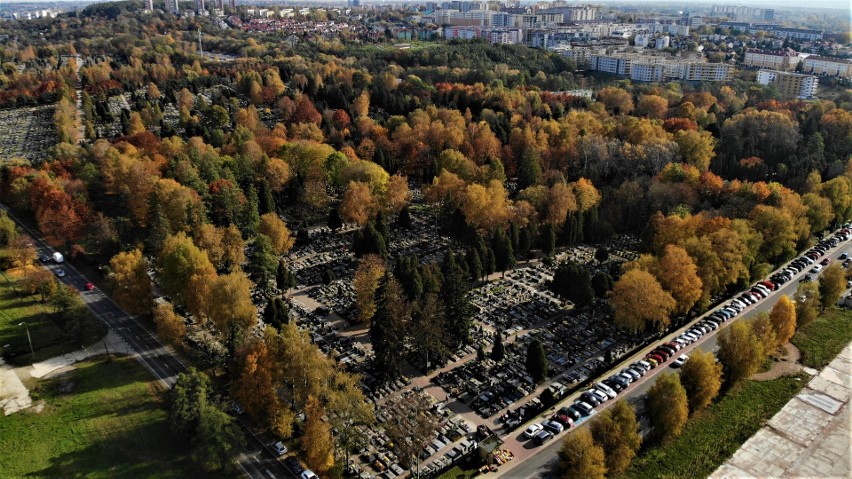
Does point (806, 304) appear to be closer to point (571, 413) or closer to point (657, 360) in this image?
point (657, 360)

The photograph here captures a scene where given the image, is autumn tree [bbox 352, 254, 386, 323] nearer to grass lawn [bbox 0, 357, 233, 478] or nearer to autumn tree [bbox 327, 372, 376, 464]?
autumn tree [bbox 327, 372, 376, 464]

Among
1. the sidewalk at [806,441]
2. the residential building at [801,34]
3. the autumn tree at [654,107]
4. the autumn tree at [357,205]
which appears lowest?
the sidewalk at [806,441]

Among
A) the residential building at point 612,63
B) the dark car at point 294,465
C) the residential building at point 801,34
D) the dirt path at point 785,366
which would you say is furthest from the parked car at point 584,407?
the residential building at point 801,34

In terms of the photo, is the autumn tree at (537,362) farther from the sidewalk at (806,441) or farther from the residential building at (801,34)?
the residential building at (801,34)

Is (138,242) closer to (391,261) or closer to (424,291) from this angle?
(391,261)

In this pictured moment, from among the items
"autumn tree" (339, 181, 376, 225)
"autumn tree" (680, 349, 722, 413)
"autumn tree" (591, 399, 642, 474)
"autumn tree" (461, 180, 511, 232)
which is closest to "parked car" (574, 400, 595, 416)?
"autumn tree" (591, 399, 642, 474)
